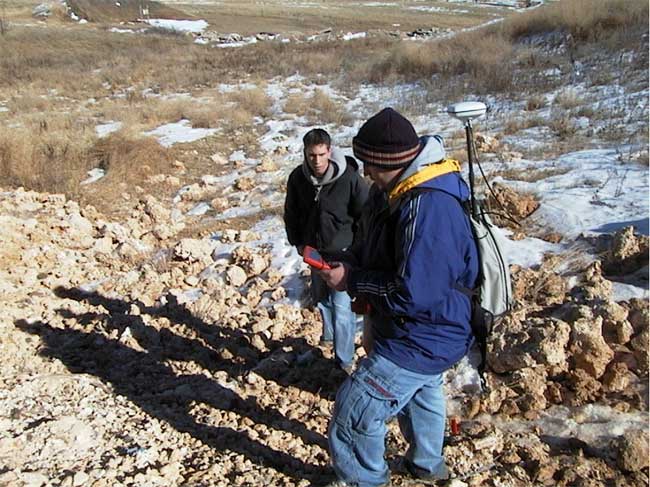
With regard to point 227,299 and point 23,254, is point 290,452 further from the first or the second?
point 23,254

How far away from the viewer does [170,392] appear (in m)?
4.04

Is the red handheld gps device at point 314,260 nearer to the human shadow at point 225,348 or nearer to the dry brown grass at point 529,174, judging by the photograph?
the human shadow at point 225,348

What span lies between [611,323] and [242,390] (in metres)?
2.38

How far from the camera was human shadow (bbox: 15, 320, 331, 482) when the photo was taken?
130 inches

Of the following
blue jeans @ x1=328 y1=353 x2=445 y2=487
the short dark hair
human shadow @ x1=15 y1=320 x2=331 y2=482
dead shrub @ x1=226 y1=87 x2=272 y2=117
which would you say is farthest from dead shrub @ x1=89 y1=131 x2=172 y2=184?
blue jeans @ x1=328 y1=353 x2=445 y2=487

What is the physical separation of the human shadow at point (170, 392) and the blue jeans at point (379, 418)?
562 mm

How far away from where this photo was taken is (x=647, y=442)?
2875mm

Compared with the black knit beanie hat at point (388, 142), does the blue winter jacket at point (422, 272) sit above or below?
below

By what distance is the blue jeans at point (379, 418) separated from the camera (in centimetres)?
231

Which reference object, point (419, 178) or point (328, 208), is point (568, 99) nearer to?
point (328, 208)

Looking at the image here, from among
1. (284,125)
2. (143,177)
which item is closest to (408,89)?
(284,125)

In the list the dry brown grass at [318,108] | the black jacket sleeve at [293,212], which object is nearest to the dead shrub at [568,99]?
the dry brown grass at [318,108]

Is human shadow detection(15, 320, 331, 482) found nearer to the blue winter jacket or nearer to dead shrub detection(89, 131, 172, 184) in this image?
the blue winter jacket

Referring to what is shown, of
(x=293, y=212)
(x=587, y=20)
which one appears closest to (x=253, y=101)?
(x=587, y=20)
